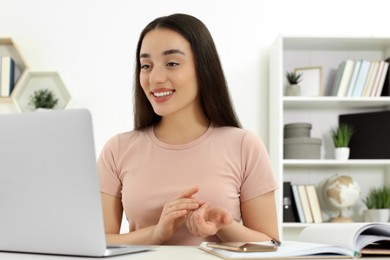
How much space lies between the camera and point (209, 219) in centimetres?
143

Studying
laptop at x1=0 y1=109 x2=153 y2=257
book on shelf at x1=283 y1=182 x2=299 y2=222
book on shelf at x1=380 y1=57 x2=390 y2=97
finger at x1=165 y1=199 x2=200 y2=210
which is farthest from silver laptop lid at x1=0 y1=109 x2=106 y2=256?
book on shelf at x1=380 y1=57 x2=390 y2=97

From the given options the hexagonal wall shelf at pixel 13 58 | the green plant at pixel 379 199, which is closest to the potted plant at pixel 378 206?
the green plant at pixel 379 199

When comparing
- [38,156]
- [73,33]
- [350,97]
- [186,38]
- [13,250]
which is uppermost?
[73,33]

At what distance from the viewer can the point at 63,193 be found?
100 centimetres

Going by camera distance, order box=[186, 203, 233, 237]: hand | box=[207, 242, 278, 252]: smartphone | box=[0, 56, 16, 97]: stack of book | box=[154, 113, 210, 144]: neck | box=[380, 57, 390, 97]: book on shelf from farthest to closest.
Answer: box=[0, 56, 16, 97]: stack of book < box=[380, 57, 390, 97]: book on shelf < box=[154, 113, 210, 144]: neck < box=[186, 203, 233, 237]: hand < box=[207, 242, 278, 252]: smartphone

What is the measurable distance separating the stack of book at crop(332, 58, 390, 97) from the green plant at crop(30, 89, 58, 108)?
1.75 metres

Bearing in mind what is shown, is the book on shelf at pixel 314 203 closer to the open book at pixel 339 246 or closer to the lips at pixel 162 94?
the lips at pixel 162 94

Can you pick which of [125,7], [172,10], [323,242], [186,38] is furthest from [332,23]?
[323,242]

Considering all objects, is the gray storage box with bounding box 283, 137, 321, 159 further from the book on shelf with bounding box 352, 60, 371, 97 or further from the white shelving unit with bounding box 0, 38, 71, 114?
the white shelving unit with bounding box 0, 38, 71, 114

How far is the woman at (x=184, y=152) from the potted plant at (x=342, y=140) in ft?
6.26

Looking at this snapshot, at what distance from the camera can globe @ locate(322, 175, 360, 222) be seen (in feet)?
11.6

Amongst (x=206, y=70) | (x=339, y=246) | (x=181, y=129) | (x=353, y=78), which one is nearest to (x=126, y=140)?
(x=181, y=129)

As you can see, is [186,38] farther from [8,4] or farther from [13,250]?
[8,4]

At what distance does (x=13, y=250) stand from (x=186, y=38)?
86 centimetres
